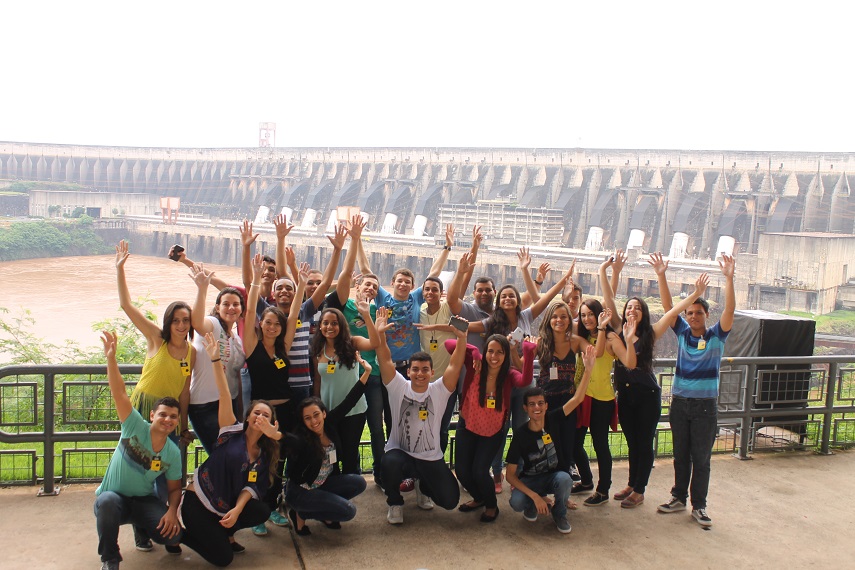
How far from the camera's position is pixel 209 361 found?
3.27m

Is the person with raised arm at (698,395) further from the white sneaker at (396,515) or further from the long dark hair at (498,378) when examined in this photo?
the white sneaker at (396,515)

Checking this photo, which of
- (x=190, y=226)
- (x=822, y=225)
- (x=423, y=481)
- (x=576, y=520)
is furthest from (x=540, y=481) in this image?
(x=190, y=226)

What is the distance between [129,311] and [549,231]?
92.8 ft

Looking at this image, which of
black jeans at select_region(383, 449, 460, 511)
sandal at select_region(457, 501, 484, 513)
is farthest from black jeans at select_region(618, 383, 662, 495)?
black jeans at select_region(383, 449, 460, 511)

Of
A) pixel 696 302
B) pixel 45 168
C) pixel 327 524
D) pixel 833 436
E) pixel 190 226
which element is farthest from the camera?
pixel 45 168

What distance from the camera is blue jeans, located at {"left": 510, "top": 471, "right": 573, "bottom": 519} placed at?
3471mm

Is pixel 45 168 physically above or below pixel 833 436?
above

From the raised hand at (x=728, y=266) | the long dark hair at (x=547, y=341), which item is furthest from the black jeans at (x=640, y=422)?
the raised hand at (x=728, y=266)

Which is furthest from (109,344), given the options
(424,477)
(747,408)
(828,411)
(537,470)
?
(828,411)

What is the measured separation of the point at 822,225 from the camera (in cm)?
2672

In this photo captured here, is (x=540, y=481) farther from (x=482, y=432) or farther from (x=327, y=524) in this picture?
(x=327, y=524)

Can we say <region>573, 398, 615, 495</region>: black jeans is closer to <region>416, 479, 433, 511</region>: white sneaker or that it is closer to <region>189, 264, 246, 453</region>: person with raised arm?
<region>416, 479, 433, 511</region>: white sneaker

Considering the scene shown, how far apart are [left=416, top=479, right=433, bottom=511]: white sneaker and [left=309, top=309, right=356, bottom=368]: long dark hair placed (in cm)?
69

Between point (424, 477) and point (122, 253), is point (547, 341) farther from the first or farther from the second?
point (122, 253)
